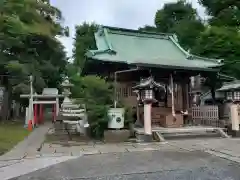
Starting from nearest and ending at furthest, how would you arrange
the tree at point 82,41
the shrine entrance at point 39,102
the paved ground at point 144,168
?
the paved ground at point 144,168 < the shrine entrance at point 39,102 < the tree at point 82,41

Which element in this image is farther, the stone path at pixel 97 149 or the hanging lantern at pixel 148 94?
the hanging lantern at pixel 148 94

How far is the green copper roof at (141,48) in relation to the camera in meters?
12.9

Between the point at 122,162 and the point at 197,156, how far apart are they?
205 centimetres

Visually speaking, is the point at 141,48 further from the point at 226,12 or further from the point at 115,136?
the point at 226,12

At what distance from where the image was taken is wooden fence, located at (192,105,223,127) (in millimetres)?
11813

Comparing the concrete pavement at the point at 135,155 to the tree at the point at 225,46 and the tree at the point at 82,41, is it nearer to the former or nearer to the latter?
the tree at the point at 225,46

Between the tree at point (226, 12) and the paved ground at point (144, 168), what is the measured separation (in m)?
14.4

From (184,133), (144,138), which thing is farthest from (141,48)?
(144,138)

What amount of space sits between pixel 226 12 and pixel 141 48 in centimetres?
792

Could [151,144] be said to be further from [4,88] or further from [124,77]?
[4,88]

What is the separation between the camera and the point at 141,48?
49.8 ft

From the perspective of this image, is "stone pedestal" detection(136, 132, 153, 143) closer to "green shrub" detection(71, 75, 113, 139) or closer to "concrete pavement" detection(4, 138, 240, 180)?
"concrete pavement" detection(4, 138, 240, 180)

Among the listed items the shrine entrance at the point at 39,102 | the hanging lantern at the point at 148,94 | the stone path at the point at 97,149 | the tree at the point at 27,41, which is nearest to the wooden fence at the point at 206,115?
the hanging lantern at the point at 148,94

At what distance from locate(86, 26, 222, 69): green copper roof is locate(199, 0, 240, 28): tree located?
4559mm
